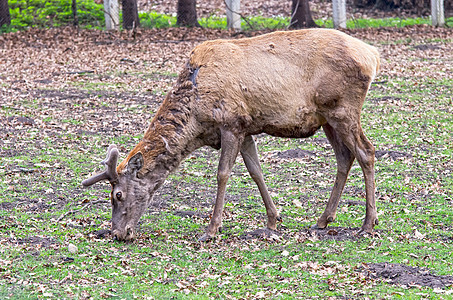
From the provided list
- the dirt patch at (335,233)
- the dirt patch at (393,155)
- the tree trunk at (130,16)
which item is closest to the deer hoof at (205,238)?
the dirt patch at (335,233)

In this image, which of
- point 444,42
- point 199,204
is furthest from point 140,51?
point 199,204

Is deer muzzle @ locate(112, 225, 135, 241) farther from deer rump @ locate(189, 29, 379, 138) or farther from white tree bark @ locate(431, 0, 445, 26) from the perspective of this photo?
white tree bark @ locate(431, 0, 445, 26)

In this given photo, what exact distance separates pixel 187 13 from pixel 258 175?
17.6 m

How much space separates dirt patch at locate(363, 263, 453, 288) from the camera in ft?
19.3

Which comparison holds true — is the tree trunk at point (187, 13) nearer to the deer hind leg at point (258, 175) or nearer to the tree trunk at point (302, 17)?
the tree trunk at point (302, 17)

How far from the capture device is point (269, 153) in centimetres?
1084

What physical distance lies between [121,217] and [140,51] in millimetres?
13599

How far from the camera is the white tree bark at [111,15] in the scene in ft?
77.9

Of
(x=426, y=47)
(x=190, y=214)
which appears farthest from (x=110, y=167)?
(x=426, y=47)

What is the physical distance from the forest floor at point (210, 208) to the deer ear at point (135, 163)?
2.58 feet

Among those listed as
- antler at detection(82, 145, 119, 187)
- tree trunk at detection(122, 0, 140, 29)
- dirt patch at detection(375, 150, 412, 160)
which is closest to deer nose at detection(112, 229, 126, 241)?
antler at detection(82, 145, 119, 187)

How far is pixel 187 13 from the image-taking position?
956 inches

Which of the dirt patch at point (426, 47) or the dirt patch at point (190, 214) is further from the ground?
the dirt patch at point (190, 214)

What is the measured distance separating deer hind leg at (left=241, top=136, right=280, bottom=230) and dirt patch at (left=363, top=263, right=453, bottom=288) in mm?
1478
